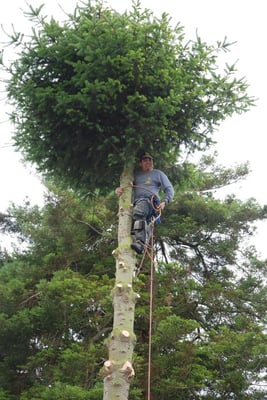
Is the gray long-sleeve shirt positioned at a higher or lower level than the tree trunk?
higher

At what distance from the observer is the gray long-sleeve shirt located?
539cm

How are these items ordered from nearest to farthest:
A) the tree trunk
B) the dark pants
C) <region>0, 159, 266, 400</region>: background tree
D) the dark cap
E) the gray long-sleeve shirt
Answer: the tree trunk, the dark pants, the gray long-sleeve shirt, the dark cap, <region>0, 159, 266, 400</region>: background tree

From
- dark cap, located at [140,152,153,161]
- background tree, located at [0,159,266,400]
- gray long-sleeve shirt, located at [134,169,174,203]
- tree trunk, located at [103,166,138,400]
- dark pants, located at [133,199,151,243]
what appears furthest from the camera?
background tree, located at [0,159,266,400]

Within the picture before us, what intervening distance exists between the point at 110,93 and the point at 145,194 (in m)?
1.11

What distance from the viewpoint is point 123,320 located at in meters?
4.45

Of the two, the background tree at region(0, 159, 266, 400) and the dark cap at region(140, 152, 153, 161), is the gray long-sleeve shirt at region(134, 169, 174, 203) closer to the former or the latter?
the dark cap at region(140, 152, 153, 161)

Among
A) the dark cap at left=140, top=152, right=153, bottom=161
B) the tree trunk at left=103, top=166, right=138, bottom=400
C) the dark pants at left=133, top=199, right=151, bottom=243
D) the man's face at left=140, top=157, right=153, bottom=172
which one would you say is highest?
the dark cap at left=140, top=152, right=153, bottom=161

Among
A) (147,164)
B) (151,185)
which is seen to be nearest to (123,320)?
(151,185)

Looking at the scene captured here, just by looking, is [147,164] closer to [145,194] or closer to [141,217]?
[145,194]

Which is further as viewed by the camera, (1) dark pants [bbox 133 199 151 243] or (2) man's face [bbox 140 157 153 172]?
(2) man's face [bbox 140 157 153 172]

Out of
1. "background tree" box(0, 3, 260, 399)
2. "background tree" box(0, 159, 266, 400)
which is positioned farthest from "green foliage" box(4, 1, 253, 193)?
"background tree" box(0, 159, 266, 400)

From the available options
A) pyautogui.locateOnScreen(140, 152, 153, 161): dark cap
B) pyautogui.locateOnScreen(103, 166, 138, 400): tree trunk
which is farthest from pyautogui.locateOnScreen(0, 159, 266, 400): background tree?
pyautogui.locateOnScreen(103, 166, 138, 400): tree trunk

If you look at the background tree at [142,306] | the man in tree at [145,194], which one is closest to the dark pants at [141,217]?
the man in tree at [145,194]

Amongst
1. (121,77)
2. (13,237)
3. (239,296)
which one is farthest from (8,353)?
(121,77)
